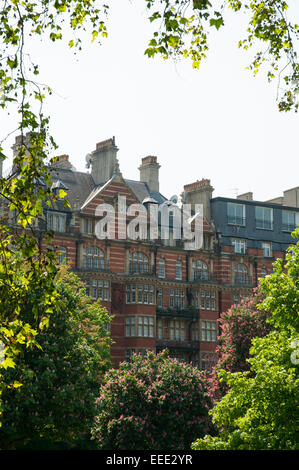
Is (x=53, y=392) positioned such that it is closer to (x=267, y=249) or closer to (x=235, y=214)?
(x=235, y=214)

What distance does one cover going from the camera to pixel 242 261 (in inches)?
2724

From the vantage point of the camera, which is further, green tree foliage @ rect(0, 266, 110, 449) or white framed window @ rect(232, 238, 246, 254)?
white framed window @ rect(232, 238, 246, 254)

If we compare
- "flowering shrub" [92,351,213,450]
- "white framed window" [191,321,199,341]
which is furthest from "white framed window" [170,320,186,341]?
"flowering shrub" [92,351,213,450]

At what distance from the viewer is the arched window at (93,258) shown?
195 ft

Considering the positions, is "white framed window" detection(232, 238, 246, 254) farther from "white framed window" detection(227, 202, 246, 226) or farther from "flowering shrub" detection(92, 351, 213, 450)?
"flowering shrub" detection(92, 351, 213, 450)

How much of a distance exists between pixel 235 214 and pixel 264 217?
13.0ft

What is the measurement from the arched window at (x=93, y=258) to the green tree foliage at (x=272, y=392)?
34.9 meters

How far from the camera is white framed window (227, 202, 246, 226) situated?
71.1 meters

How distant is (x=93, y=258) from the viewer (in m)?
59.8

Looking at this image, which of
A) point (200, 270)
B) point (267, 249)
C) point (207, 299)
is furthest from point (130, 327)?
point (267, 249)

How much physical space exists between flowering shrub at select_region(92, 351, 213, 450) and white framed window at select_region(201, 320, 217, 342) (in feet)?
100

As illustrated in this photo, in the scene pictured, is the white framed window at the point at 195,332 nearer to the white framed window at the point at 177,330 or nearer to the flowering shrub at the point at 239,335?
the white framed window at the point at 177,330

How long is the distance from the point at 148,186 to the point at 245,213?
1089 centimetres

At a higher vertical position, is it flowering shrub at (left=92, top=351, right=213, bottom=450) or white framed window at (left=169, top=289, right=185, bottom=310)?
white framed window at (left=169, top=289, right=185, bottom=310)
